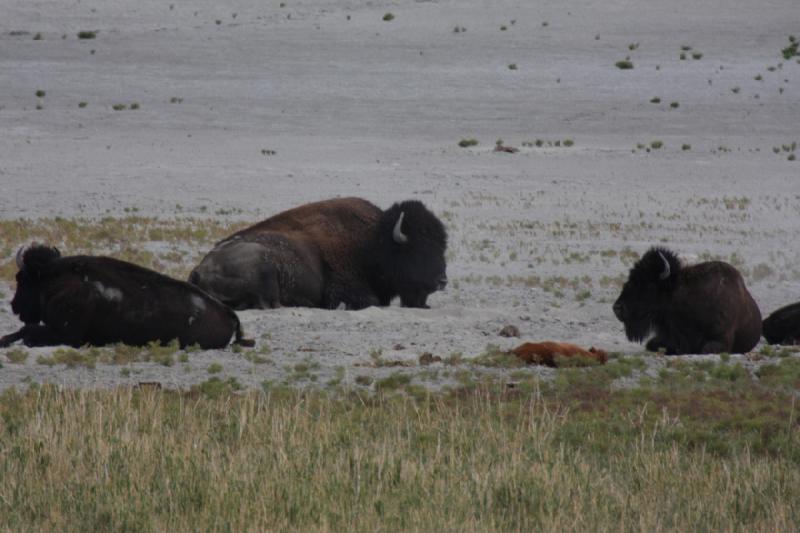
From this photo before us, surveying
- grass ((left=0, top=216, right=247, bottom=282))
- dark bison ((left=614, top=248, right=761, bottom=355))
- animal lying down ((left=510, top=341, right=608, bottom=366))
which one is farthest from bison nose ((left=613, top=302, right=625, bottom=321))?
grass ((left=0, top=216, right=247, bottom=282))

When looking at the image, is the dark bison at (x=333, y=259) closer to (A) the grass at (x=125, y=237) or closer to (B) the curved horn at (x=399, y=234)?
(B) the curved horn at (x=399, y=234)

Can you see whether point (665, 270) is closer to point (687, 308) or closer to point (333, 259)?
point (687, 308)

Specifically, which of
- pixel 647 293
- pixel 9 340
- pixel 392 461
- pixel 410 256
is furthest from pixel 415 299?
pixel 392 461

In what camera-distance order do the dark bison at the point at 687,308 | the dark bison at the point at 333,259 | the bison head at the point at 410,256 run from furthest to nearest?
the bison head at the point at 410,256
the dark bison at the point at 333,259
the dark bison at the point at 687,308

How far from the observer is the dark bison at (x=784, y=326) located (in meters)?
14.0

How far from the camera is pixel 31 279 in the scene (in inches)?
495

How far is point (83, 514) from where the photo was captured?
6789 millimetres

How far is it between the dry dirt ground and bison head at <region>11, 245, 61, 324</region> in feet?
2.82

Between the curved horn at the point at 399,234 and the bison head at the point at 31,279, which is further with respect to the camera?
the curved horn at the point at 399,234

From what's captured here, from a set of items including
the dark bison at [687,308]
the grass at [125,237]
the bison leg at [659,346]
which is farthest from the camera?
the grass at [125,237]

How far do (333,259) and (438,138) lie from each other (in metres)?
22.6

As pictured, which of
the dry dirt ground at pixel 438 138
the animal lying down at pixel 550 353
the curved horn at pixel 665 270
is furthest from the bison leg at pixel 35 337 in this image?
the curved horn at pixel 665 270

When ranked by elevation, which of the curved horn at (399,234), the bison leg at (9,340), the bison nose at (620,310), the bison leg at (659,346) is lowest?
the bison leg at (659,346)

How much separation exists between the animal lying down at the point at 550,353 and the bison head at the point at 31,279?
14.2ft
